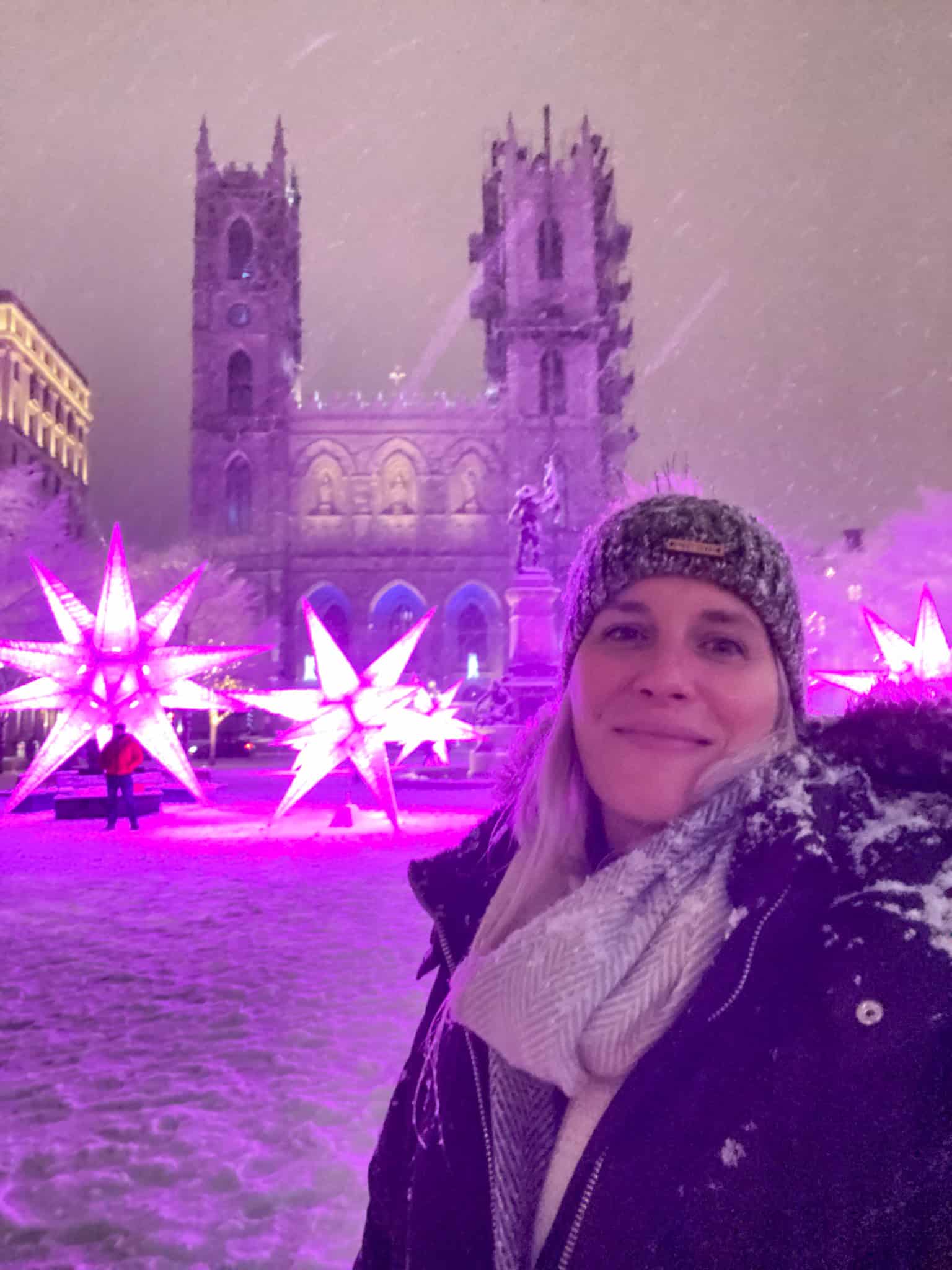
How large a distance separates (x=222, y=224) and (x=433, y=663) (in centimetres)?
2723

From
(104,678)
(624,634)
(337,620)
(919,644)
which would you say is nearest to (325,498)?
(337,620)

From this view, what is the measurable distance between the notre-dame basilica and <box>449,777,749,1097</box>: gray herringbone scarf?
4524 centimetres

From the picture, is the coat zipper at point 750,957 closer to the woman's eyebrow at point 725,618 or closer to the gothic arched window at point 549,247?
the woman's eyebrow at point 725,618

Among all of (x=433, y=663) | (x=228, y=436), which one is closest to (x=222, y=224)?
(x=228, y=436)

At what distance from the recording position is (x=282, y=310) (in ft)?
164

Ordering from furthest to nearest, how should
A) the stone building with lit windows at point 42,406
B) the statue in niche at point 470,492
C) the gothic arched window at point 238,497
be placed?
the statue in niche at point 470,492 → the gothic arched window at point 238,497 → the stone building with lit windows at point 42,406

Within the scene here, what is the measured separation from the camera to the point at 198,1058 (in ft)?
11.8

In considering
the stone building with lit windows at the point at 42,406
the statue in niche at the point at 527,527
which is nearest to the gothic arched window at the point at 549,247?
the stone building with lit windows at the point at 42,406

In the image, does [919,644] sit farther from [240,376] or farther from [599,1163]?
[240,376]

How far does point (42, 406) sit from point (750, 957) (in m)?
54.5

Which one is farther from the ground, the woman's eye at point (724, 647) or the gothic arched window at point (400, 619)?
the gothic arched window at point (400, 619)

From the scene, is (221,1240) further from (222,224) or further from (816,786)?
(222,224)

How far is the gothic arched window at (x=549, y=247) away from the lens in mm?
51500

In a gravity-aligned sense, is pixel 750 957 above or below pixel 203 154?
below
